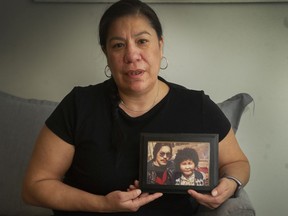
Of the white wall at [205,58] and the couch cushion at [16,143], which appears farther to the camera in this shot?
the white wall at [205,58]

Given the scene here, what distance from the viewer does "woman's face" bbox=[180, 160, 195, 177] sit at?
1.08 meters

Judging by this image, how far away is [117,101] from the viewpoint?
127 cm

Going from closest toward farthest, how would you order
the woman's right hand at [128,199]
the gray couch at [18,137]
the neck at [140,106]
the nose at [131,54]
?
the woman's right hand at [128,199] < the nose at [131,54] < the neck at [140,106] < the gray couch at [18,137]

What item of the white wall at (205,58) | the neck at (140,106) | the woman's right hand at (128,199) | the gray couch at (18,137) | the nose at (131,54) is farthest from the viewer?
the white wall at (205,58)

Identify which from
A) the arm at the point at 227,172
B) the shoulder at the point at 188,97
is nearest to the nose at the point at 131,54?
the shoulder at the point at 188,97

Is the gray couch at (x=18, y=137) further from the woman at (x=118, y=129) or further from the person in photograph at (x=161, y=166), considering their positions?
the person in photograph at (x=161, y=166)

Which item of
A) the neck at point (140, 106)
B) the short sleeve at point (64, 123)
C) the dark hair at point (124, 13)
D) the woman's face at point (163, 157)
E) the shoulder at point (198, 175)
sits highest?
the dark hair at point (124, 13)

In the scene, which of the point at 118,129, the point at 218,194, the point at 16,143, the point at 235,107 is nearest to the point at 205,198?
the point at 218,194

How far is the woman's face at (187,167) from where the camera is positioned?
108 centimetres

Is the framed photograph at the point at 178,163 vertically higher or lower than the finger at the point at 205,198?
higher

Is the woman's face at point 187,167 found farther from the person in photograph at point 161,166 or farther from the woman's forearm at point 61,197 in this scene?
the woman's forearm at point 61,197

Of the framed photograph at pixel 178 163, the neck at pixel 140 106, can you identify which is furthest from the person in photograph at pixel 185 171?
the neck at pixel 140 106

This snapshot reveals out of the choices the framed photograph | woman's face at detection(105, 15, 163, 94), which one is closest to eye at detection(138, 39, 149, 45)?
woman's face at detection(105, 15, 163, 94)

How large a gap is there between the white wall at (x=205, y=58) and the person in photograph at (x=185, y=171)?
30.1 inches
